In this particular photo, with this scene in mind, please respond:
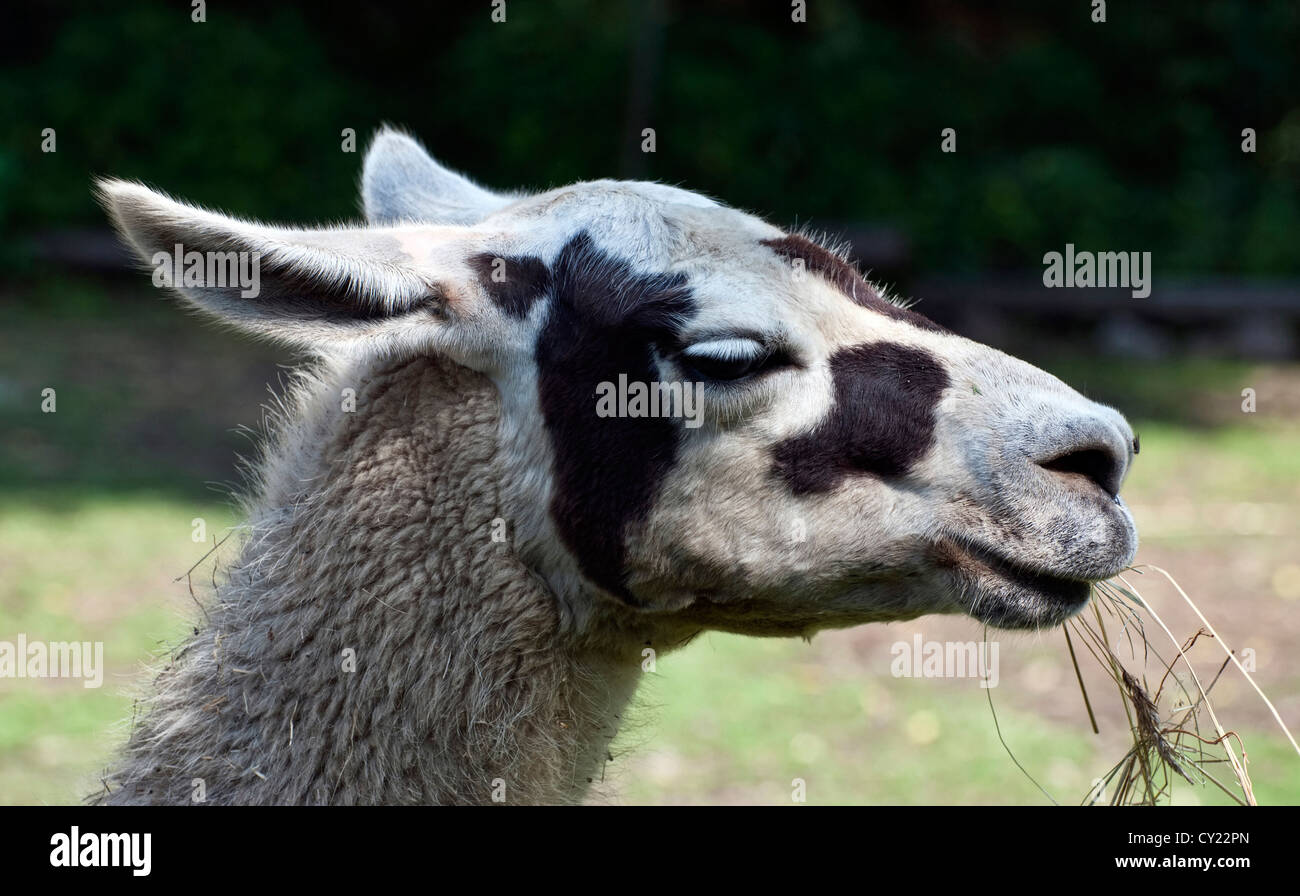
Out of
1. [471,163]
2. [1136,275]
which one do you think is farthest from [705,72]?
[1136,275]

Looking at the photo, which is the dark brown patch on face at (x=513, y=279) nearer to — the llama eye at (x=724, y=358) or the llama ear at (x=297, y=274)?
the llama ear at (x=297, y=274)

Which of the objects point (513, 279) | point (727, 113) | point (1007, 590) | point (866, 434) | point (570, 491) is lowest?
point (1007, 590)

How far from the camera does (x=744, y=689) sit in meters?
6.93

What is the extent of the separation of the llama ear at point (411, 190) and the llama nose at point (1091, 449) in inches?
57.9

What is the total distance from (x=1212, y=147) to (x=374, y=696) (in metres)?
15.2

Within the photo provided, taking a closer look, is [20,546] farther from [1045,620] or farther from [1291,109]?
[1291,109]

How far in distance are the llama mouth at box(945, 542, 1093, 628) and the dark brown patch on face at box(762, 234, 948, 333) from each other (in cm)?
50

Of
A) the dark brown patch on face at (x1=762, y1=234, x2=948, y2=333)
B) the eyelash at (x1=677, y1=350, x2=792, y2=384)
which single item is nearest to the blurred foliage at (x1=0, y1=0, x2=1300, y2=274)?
the dark brown patch on face at (x1=762, y1=234, x2=948, y2=333)

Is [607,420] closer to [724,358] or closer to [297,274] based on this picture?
[724,358]

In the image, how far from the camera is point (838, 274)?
279cm

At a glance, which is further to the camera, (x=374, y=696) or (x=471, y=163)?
(x=471, y=163)

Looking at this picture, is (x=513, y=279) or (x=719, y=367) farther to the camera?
(x=513, y=279)

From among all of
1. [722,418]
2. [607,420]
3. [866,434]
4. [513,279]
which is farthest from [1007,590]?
[513,279]

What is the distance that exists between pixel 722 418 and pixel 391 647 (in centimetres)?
80
